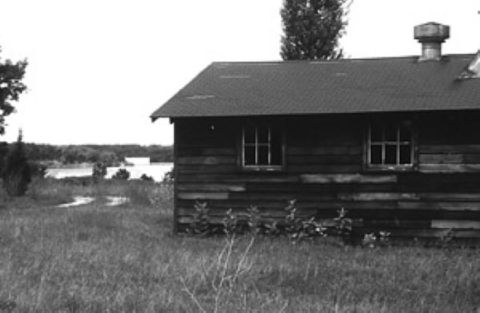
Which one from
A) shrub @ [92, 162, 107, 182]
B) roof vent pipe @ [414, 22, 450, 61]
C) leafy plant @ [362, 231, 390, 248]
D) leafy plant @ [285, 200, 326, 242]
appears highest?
roof vent pipe @ [414, 22, 450, 61]

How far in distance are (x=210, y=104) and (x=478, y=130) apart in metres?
5.63

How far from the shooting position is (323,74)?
17.4m

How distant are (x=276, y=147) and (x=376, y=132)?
215 cm

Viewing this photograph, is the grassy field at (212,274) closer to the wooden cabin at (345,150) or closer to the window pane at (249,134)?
the wooden cabin at (345,150)

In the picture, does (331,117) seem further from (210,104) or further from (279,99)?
(210,104)

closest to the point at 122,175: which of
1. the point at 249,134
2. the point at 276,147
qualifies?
the point at 249,134

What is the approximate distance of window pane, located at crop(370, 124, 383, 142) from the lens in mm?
14766

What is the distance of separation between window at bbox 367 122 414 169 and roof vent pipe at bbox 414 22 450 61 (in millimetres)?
3544

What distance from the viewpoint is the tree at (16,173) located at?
26.8m

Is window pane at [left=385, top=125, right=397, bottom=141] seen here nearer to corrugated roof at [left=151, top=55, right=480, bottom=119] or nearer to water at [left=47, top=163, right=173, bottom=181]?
corrugated roof at [left=151, top=55, right=480, bottom=119]

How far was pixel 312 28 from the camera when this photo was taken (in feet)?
111

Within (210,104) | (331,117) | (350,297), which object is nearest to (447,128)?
(331,117)

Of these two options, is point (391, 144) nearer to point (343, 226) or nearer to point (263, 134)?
point (343, 226)

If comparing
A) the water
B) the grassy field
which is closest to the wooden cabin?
the grassy field
